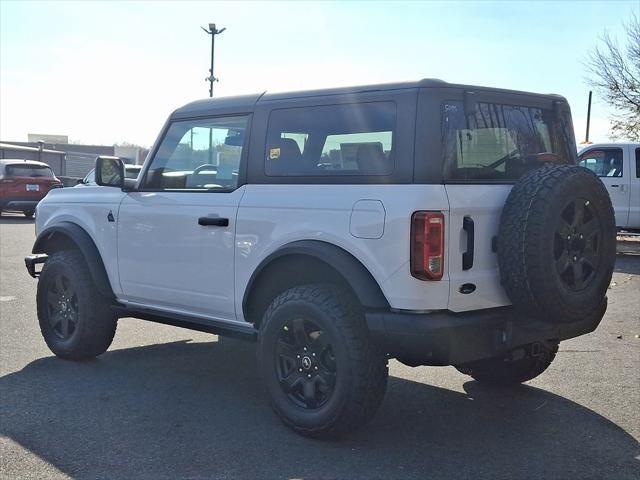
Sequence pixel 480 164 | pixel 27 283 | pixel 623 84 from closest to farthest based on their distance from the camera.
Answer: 1. pixel 480 164
2. pixel 27 283
3. pixel 623 84

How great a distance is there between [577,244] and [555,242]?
21 cm

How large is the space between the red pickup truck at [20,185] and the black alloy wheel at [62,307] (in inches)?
569

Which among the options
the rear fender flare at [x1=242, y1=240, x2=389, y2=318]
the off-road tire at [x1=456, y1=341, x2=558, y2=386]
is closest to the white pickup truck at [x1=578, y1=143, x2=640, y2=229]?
the off-road tire at [x1=456, y1=341, x2=558, y2=386]

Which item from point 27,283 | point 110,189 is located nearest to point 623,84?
point 27,283

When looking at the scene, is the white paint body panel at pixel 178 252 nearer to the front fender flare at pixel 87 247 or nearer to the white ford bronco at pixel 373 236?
the white ford bronco at pixel 373 236

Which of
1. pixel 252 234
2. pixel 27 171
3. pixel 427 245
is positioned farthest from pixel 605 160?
pixel 27 171

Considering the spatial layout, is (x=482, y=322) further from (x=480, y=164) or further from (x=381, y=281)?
(x=480, y=164)

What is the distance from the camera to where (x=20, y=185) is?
65.2 ft

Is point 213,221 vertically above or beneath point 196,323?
above

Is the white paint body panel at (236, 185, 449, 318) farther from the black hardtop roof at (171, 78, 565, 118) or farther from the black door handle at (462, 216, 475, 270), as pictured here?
the black hardtop roof at (171, 78, 565, 118)

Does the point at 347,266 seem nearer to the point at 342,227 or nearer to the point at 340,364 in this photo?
the point at 342,227

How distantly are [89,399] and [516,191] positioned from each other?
9.88ft

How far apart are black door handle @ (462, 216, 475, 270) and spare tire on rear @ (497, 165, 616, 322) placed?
0.16 metres

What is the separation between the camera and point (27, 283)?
31.9 feet
